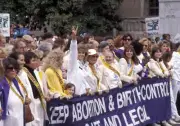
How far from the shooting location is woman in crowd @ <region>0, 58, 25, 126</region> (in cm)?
838

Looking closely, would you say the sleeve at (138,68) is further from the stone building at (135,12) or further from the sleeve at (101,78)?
the stone building at (135,12)

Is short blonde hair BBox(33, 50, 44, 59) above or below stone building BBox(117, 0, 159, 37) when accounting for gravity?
below

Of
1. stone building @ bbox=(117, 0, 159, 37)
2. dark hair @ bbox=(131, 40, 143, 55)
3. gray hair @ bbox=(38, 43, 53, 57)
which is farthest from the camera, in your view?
stone building @ bbox=(117, 0, 159, 37)

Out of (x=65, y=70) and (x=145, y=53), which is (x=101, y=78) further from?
(x=145, y=53)

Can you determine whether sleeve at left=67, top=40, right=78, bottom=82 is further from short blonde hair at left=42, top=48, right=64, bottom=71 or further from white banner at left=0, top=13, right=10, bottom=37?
white banner at left=0, top=13, right=10, bottom=37

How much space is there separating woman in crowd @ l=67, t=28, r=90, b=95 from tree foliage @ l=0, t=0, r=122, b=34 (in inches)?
768

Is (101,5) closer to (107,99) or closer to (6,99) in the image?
(107,99)

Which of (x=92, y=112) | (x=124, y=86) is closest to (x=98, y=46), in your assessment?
(x=124, y=86)

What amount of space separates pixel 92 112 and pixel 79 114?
502mm

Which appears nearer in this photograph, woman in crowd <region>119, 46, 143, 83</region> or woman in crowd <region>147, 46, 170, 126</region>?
woman in crowd <region>119, 46, 143, 83</region>

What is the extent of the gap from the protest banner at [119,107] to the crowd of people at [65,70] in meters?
0.14

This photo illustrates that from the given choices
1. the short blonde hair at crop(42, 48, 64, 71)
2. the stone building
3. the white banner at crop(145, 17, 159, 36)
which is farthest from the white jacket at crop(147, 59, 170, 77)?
the stone building

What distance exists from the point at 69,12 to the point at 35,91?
21.8m

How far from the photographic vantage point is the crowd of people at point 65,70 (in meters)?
8.53
